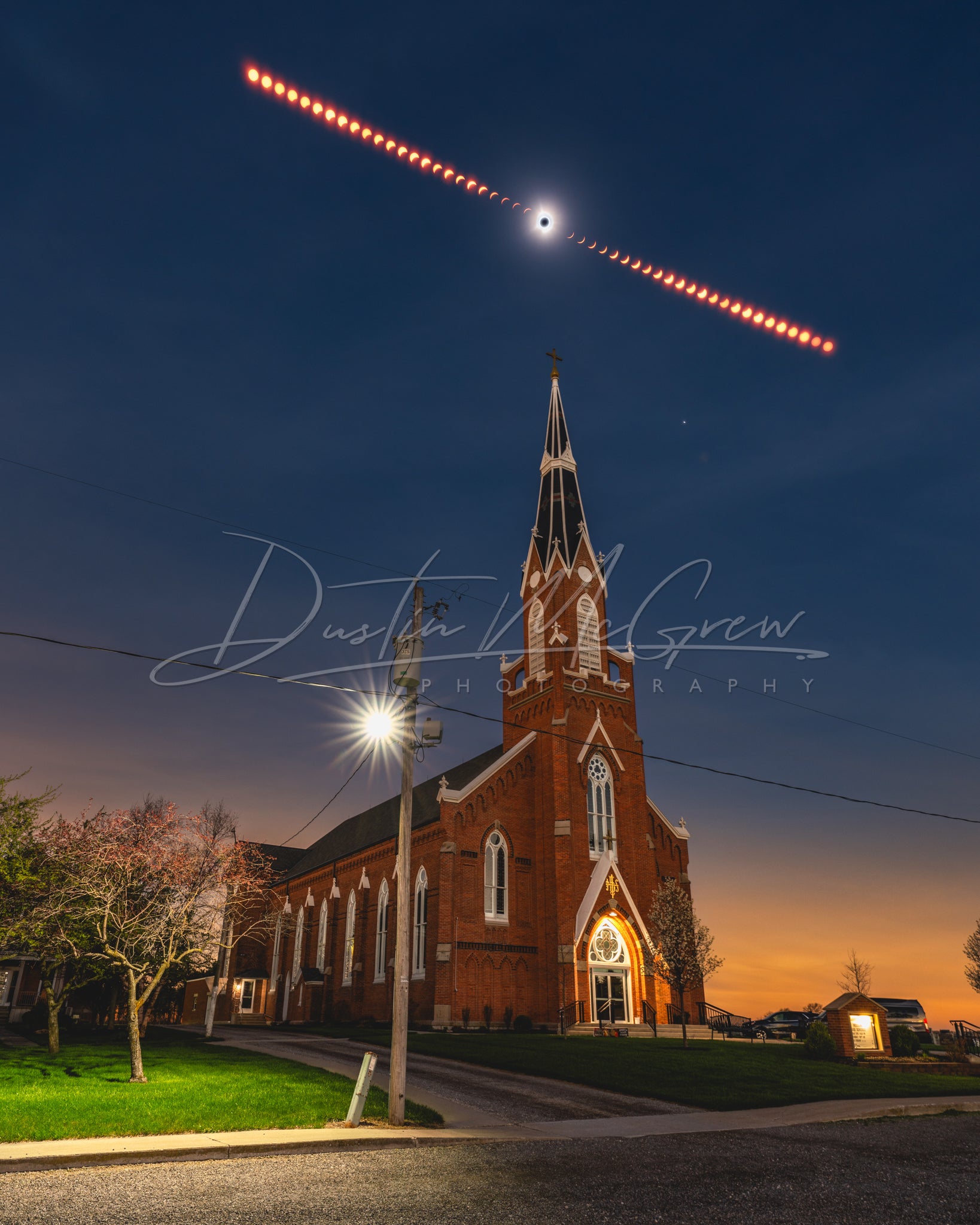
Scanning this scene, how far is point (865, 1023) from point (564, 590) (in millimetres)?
24545

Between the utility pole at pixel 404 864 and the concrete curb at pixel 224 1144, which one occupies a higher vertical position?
the utility pole at pixel 404 864

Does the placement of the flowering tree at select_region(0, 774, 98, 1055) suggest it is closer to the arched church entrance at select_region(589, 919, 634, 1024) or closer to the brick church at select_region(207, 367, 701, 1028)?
the brick church at select_region(207, 367, 701, 1028)

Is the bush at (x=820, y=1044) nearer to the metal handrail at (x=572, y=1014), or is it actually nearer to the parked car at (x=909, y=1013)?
the metal handrail at (x=572, y=1014)

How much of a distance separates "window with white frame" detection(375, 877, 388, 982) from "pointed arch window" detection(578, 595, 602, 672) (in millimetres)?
15730

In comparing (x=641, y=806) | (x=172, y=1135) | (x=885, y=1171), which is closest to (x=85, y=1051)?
(x=172, y=1135)

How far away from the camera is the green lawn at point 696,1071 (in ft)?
59.0

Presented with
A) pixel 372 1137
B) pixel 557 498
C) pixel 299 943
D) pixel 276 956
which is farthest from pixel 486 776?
pixel 372 1137

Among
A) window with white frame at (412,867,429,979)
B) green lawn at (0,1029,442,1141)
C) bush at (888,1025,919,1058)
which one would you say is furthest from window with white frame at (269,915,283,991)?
bush at (888,1025,919,1058)

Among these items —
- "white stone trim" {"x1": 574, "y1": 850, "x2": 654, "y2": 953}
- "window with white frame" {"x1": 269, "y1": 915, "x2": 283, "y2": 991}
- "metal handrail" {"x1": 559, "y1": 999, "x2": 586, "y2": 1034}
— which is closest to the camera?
"metal handrail" {"x1": 559, "y1": 999, "x2": 586, "y2": 1034}

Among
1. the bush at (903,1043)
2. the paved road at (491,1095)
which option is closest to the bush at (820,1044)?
the bush at (903,1043)

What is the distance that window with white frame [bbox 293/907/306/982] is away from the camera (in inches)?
2074

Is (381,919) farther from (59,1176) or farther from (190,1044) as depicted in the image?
(59,1176)

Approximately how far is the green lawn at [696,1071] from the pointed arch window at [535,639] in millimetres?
18927

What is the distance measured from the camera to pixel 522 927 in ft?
124
